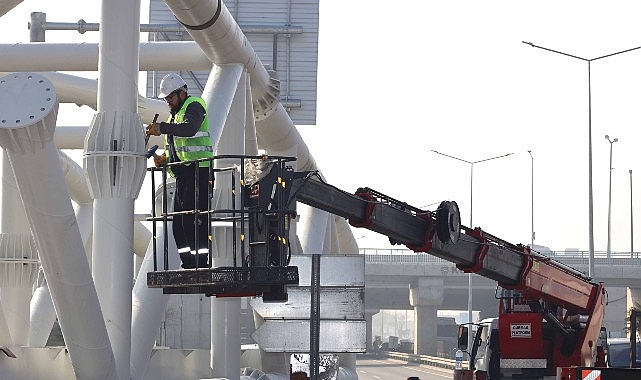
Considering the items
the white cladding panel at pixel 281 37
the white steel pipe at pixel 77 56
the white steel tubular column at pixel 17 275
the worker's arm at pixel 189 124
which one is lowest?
the white steel tubular column at pixel 17 275

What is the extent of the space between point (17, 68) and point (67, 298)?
10030 millimetres

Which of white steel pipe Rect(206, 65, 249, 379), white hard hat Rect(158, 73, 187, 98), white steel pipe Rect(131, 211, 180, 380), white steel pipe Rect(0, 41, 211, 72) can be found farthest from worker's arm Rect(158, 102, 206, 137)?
white steel pipe Rect(0, 41, 211, 72)

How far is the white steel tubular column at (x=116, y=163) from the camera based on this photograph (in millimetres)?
15891

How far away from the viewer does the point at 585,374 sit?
18.0m

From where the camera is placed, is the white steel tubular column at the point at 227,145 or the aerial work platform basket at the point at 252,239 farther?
the white steel tubular column at the point at 227,145

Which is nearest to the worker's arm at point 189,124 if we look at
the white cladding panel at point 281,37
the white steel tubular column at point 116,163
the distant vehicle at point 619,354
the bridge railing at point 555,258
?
the white steel tubular column at point 116,163

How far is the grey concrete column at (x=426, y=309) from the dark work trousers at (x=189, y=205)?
269 feet

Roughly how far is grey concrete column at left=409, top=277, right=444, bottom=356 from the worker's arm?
270 feet

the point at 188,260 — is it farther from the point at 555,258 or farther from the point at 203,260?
the point at 555,258

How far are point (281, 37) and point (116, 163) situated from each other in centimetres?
1815

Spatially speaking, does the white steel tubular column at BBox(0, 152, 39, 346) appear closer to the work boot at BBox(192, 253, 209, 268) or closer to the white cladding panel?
the work boot at BBox(192, 253, 209, 268)

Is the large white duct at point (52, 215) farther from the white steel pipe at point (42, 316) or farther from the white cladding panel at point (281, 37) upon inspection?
the white cladding panel at point (281, 37)

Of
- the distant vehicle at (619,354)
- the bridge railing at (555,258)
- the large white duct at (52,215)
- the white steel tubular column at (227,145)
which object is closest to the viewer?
the large white duct at (52,215)

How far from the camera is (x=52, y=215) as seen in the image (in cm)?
1355
